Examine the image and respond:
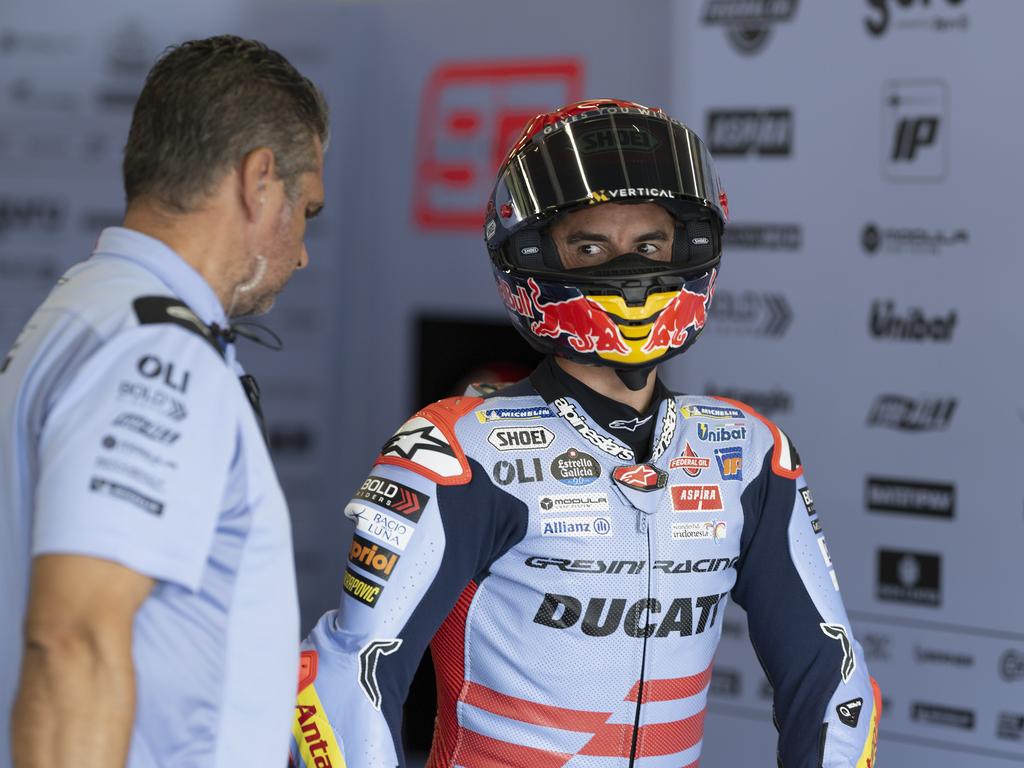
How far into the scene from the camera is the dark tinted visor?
1904 millimetres

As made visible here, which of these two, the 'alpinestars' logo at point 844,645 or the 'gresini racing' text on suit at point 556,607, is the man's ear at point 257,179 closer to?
the 'gresini racing' text on suit at point 556,607

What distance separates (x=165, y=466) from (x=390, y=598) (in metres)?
0.56

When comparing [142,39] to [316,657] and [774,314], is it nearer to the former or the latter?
[774,314]

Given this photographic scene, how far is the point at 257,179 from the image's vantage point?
4.62 feet

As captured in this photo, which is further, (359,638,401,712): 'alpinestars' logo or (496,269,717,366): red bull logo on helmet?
(496,269,717,366): red bull logo on helmet

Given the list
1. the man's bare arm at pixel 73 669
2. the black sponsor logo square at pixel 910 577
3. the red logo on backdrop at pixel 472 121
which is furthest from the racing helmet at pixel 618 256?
the red logo on backdrop at pixel 472 121

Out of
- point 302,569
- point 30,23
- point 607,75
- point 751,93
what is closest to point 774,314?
point 751,93

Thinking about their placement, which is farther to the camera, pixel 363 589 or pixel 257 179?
pixel 363 589

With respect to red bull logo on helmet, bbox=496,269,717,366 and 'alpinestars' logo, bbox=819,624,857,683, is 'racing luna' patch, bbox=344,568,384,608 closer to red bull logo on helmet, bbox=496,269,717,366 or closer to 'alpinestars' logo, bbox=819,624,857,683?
red bull logo on helmet, bbox=496,269,717,366

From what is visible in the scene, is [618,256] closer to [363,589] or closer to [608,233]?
[608,233]

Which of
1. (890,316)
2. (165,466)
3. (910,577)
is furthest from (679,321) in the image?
(910,577)

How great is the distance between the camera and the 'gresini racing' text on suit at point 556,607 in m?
1.76

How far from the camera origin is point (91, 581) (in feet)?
3.90

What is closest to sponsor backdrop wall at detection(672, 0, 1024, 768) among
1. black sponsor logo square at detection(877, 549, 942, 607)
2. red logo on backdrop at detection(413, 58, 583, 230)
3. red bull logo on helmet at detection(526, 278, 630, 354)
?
black sponsor logo square at detection(877, 549, 942, 607)
